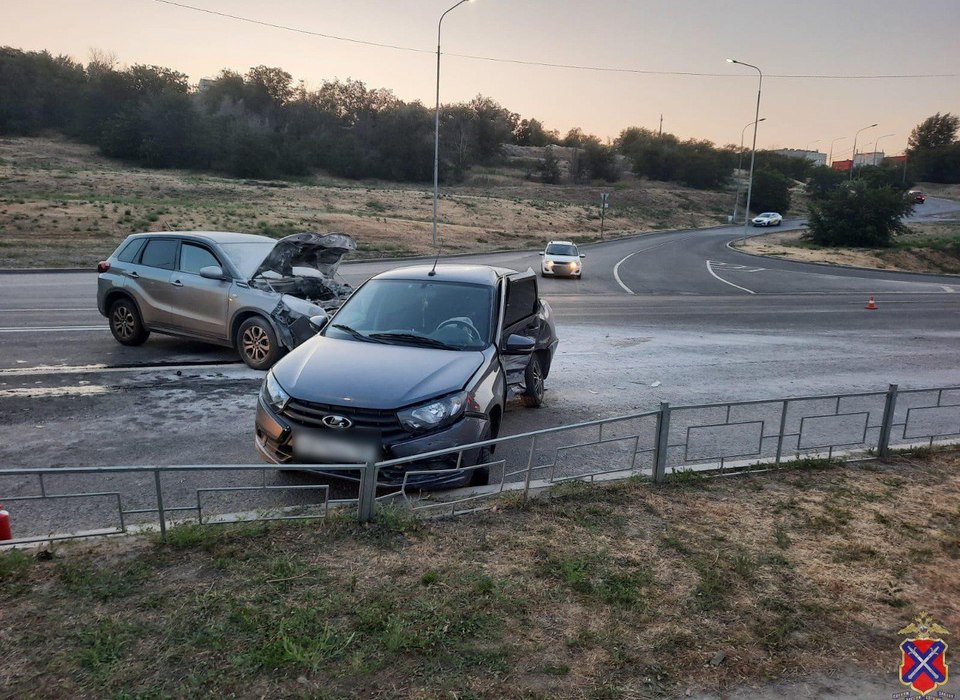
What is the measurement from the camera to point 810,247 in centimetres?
4772

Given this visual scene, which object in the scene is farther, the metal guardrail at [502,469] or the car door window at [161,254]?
the car door window at [161,254]

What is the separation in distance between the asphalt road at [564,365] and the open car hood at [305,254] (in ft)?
4.67

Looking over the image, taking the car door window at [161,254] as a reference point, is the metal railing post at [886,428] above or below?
below

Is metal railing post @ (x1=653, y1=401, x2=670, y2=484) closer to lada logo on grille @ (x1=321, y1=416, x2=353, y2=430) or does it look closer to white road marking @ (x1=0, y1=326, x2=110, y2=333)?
lada logo on grille @ (x1=321, y1=416, x2=353, y2=430)

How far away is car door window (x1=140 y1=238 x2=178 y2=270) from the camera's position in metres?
9.77

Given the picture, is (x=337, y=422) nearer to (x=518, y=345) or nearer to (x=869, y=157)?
(x=518, y=345)

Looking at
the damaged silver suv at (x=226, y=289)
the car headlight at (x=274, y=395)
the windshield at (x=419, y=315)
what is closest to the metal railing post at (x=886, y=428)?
the windshield at (x=419, y=315)

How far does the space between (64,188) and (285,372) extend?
4618 centimetres

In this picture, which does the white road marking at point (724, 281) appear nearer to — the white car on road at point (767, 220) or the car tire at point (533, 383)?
the car tire at point (533, 383)

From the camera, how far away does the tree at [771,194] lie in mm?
90812

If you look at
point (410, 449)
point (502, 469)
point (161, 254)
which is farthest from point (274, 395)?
point (161, 254)

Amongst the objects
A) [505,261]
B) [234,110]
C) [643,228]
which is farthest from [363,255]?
[234,110]

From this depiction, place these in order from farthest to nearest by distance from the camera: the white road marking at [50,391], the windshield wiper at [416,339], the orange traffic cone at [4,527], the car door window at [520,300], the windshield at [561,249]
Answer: the windshield at [561,249] → the white road marking at [50,391] → the car door window at [520,300] → the windshield wiper at [416,339] → the orange traffic cone at [4,527]

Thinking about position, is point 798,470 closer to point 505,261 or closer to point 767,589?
point 767,589
